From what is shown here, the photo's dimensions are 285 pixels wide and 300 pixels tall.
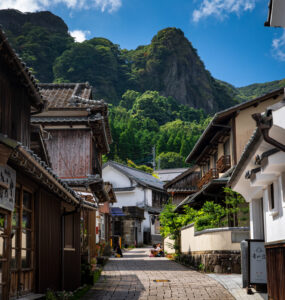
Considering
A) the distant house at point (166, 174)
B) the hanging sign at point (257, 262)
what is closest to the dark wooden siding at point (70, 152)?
the hanging sign at point (257, 262)

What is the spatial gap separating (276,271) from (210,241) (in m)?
9.62

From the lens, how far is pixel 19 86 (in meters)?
12.6

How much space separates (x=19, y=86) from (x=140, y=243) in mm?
39235

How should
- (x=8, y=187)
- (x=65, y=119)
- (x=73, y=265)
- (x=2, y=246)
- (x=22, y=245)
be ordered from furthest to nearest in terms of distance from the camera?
(x=65, y=119), (x=73, y=265), (x=22, y=245), (x=2, y=246), (x=8, y=187)

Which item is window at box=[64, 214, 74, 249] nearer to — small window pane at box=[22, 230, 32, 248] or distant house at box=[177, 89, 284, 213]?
small window pane at box=[22, 230, 32, 248]

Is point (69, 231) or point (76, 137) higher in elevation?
point (76, 137)

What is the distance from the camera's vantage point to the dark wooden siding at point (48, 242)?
11.0 m

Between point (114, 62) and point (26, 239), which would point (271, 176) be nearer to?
point (26, 239)

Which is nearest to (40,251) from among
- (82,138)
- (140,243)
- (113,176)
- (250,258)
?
(250,258)

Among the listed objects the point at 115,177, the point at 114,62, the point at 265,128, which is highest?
the point at 114,62

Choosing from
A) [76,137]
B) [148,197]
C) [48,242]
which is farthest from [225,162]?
[148,197]

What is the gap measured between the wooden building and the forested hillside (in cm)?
6347

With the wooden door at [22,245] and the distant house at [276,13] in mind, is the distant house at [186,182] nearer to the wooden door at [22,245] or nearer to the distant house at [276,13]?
the wooden door at [22,245]

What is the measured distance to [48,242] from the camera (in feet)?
39.0
